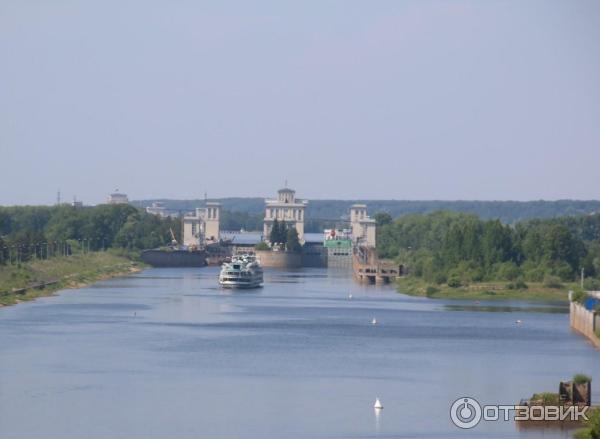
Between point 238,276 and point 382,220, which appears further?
point 382,220

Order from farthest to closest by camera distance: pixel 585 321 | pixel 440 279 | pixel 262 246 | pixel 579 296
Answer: pixel 262 246, pixel 440 279, pixel 579 296, pixel 585 321

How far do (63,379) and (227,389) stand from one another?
398cm

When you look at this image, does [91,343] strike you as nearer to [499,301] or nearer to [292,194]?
[499,301]

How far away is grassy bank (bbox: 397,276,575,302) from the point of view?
71.1m

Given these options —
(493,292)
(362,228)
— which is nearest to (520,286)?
(493,292)

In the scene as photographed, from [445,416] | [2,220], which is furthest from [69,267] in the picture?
[445,416]

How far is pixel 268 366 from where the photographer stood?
131 feet

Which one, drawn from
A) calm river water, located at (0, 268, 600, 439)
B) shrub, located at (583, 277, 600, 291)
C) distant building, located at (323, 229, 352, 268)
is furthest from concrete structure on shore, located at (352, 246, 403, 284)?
distant building, located at (323, 229, 352, 268)

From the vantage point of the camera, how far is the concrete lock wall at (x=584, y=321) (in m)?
48.2

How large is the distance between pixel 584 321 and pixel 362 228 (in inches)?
3879

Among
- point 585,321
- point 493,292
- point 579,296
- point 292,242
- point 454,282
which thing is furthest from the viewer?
point 292,242

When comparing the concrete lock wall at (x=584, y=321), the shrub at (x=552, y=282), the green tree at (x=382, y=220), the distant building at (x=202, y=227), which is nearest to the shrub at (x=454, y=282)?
the shrub at (x=552, y=282)

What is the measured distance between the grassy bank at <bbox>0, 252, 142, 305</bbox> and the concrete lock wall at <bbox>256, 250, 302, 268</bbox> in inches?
664

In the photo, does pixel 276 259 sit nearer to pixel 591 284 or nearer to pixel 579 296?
pixel 591 284
